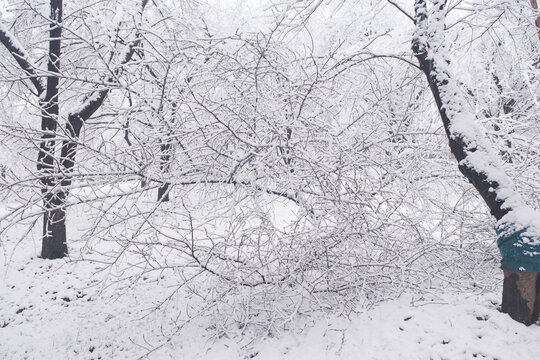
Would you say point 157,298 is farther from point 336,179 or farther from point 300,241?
point 336,179

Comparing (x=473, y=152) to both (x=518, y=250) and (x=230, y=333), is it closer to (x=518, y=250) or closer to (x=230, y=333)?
(x=518, y=250)

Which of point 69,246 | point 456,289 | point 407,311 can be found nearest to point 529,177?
point 456,289

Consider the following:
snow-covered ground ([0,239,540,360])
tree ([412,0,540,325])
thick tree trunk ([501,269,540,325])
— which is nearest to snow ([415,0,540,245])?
tree ([412,0,540,325])

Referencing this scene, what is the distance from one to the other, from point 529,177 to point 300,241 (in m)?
3.31

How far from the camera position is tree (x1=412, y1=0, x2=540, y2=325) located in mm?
3277

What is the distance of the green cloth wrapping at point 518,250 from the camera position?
320cm

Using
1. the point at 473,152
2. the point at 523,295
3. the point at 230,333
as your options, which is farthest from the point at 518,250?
the point at 230,333

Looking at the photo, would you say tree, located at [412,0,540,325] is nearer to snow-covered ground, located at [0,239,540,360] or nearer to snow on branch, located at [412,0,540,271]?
snow on branch, located at [412,0,540,271]

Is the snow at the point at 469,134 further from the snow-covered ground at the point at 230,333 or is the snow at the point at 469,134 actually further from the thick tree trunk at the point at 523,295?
the snow-covered ground at the point at 230,333

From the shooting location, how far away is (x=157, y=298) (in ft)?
21.2

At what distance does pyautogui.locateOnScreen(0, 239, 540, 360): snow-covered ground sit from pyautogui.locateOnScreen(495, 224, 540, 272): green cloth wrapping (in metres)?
0.56

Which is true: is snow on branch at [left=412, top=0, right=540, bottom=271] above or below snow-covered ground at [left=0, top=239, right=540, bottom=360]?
above

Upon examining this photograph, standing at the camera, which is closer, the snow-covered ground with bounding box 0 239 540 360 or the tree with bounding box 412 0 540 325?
the tree with bounding box 412 0 540 325

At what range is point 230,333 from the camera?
4871 millimetres
